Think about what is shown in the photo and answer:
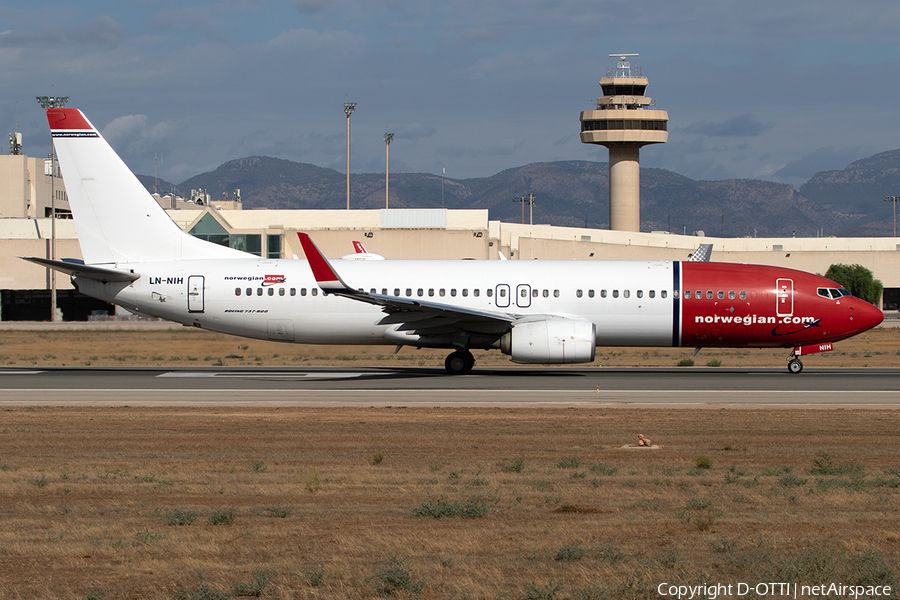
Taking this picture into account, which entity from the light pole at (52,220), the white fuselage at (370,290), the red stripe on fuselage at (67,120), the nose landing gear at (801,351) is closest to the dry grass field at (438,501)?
the white fuselage at (370,290)

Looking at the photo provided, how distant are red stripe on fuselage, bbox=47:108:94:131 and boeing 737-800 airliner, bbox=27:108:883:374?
0.15 ft

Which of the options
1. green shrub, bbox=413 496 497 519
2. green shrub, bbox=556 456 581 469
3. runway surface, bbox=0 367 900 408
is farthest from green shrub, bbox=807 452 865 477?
runway surface, bbox=0 367 900 408

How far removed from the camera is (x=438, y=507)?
12.0 m

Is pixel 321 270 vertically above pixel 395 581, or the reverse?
pixel 321 270

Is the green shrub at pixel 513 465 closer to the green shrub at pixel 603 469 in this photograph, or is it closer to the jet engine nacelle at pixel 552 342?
the green shrub at pixel 603 469

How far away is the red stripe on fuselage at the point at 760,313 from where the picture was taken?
31.7m

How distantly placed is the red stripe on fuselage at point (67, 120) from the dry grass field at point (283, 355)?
31.6 ft

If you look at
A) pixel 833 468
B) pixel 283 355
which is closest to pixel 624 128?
pixel 283 355

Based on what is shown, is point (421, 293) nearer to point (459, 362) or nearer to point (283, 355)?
point (459, 362)

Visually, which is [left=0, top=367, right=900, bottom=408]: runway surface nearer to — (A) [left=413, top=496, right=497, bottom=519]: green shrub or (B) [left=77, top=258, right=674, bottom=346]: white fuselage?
(B) [left=77, top=258, right=674, bottom=346]: white fuselage

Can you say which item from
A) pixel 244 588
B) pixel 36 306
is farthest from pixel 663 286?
pixel 36 306

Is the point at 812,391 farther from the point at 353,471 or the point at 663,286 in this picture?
the point at 353,471

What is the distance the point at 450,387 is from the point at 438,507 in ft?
53.7

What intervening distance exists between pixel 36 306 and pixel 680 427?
81755mm
